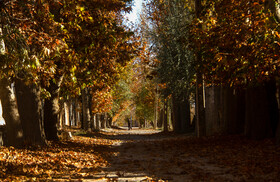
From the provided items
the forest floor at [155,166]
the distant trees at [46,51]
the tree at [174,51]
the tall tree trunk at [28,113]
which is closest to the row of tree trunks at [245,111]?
the forest floor at [155,166]

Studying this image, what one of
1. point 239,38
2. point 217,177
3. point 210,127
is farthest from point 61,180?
point 210,127

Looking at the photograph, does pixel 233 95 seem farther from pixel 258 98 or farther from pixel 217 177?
pixel 217 177

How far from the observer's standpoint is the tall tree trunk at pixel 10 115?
38.3 ft

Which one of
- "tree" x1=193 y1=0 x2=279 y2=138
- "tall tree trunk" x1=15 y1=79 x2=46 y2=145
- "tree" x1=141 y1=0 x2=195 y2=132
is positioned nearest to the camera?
"tree" x1=193 y1=0 x2=279 y2=138

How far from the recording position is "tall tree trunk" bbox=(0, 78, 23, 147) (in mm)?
11663

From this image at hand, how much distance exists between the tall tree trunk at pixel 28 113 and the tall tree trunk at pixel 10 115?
0.71 m

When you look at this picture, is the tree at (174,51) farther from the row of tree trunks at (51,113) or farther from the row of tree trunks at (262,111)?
the row of tree trunks at (51,113)

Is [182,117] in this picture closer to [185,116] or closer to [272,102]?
[185,116]

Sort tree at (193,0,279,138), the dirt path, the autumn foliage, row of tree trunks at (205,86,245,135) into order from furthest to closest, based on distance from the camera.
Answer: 1. row of tree trunks at (205,86,245,135)
2. tree at (193,0,279,138)
3. the autumn foliage
4. the dirt path

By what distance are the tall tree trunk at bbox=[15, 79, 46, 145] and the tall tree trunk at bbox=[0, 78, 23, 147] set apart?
0.71 metres

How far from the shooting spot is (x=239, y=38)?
37.3 ft

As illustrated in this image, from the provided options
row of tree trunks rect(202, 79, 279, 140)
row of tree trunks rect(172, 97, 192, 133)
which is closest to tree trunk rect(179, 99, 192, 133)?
row of tree trunks rect(172, 97, 192, 133)

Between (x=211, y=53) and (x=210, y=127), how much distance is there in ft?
29.7

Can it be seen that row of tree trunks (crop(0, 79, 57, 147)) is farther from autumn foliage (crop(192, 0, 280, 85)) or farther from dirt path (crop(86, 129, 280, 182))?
autumn foliage (crop(192, 0, 280, 85))
